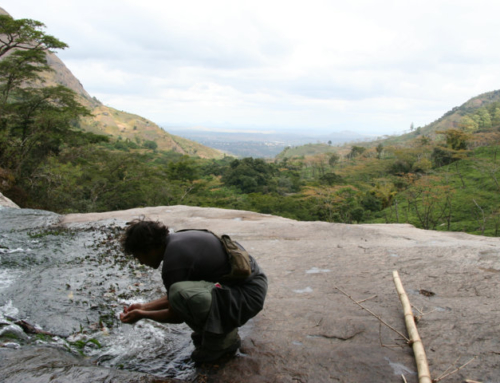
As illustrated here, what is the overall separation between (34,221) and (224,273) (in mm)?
6406

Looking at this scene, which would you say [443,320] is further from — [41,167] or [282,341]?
[41,167]

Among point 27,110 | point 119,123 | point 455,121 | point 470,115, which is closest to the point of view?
point 27,110

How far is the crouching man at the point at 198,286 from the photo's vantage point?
7.68 ft

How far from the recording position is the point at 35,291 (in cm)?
384

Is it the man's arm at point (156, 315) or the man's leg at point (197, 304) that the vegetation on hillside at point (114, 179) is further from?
the man's leg at point (197, 304)

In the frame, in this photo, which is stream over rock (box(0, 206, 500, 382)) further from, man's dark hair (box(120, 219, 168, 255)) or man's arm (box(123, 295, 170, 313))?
man's dark hair (box(120, 219, 168, 255))

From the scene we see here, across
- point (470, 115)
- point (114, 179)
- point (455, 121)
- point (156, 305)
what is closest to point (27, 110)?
point (114, 179)

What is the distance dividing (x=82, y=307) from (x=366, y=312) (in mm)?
2931

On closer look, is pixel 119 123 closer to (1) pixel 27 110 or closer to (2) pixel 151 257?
(1) pixel 27 110

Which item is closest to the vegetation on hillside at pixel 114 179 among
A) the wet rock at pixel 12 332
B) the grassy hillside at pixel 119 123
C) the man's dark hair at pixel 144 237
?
the wet rock at pixel 12 332

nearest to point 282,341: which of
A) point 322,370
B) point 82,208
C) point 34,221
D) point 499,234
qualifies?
point 322,370

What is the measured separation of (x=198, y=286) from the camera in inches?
92.4

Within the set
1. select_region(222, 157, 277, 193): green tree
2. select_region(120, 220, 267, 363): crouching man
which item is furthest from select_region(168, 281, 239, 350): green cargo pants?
select_region(222, 157, 277, 193): green tree

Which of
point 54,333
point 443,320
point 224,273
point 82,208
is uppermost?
point 224,273
